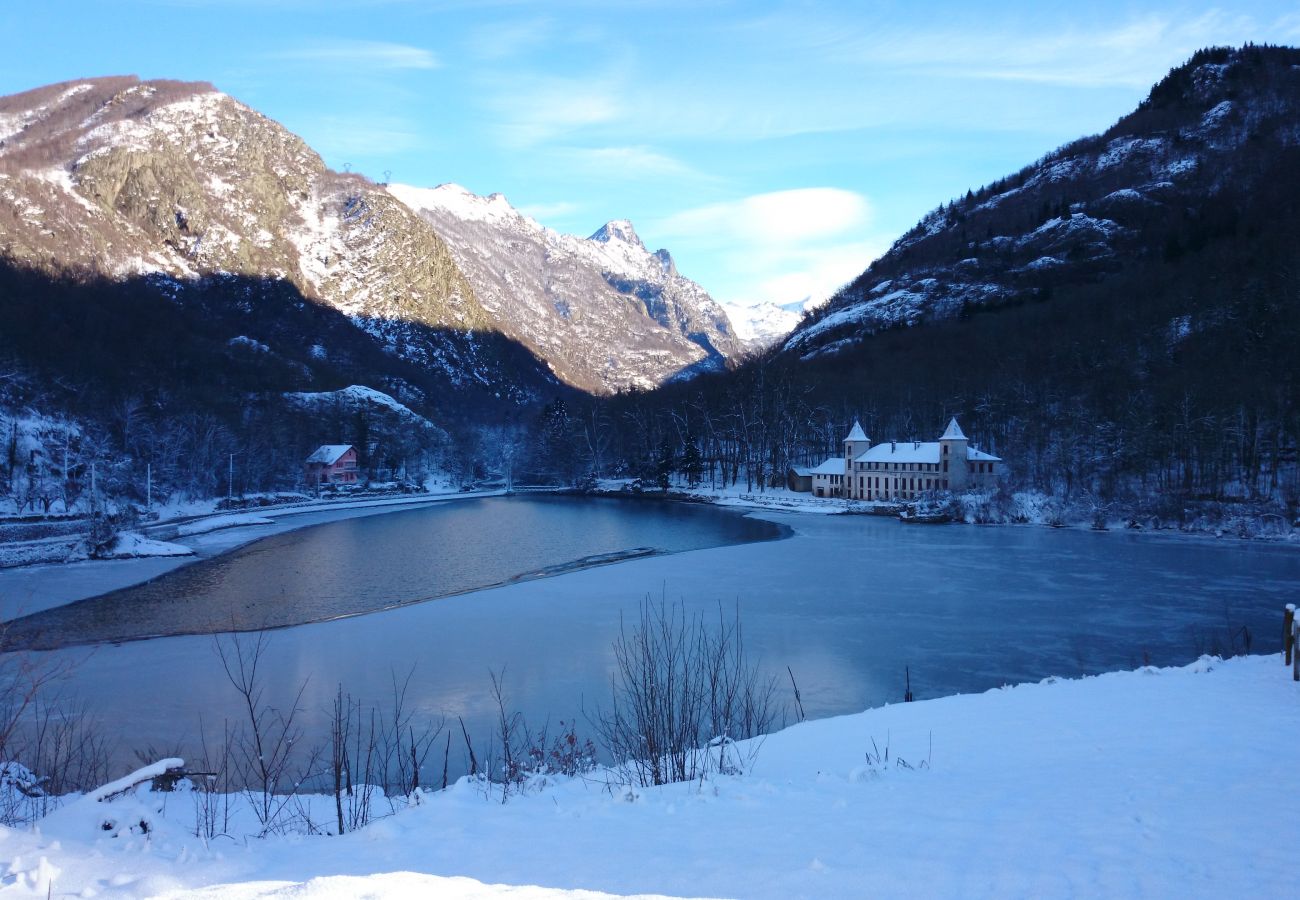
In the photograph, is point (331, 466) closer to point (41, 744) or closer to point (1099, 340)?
point (41, 744)

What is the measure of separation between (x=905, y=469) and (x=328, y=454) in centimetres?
5823

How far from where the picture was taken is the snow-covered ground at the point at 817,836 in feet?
14.6

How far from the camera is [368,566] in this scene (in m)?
31.2

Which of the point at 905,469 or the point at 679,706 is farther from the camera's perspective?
the point at 905,469

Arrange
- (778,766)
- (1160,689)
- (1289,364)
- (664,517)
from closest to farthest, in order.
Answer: (778,766)
(1160,689)
(1289,364)
(664,517)

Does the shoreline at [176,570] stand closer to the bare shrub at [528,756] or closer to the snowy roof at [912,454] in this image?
the bare shrub at [528,756]

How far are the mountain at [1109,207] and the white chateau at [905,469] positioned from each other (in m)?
54.4

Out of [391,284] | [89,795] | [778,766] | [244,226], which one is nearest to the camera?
[89,795]

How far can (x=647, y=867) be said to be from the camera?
4.88m

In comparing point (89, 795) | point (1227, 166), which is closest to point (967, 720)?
point (89, 795)

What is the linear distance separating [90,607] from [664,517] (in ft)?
117

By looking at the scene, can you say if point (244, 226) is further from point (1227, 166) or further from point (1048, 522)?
point (1227, 166)

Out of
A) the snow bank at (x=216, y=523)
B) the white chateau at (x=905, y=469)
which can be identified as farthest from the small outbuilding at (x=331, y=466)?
the white chateau at (x=905, y=469)

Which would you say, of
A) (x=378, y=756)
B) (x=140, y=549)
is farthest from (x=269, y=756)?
(x=140, y=549)
